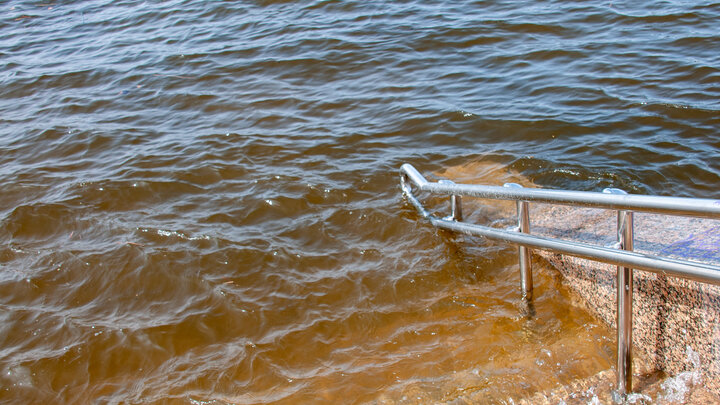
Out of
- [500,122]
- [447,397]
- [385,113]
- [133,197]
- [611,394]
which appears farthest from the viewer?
[385,113]

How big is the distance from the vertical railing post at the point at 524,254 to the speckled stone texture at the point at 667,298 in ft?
0.86

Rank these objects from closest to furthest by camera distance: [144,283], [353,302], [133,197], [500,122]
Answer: [353,302], [144,283], [133,197], [500,122]

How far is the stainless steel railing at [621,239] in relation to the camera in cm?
183

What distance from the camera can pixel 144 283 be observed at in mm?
4363

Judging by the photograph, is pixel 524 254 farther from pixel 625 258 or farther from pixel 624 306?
pixel 625 258

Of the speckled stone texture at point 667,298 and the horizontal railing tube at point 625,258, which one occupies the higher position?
the horizontal railing tube at point 625,258

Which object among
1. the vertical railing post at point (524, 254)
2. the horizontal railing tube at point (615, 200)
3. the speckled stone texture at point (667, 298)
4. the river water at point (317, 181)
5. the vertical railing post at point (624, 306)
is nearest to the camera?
the horizontal railing tube at point (615, 200)

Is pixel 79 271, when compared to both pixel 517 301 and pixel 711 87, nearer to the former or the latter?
pixel 517 301

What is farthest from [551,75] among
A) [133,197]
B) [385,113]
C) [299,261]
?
[133,197]

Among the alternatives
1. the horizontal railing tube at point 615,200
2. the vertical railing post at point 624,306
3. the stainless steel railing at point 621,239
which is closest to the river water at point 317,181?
the vertical railing post at point 624,306

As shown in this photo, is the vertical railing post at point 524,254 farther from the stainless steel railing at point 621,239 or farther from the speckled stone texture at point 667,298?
the speckled stone texture at point 667,298

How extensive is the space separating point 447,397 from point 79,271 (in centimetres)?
293

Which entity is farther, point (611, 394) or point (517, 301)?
point (517, 301)

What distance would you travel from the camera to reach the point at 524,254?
10.9 feet
